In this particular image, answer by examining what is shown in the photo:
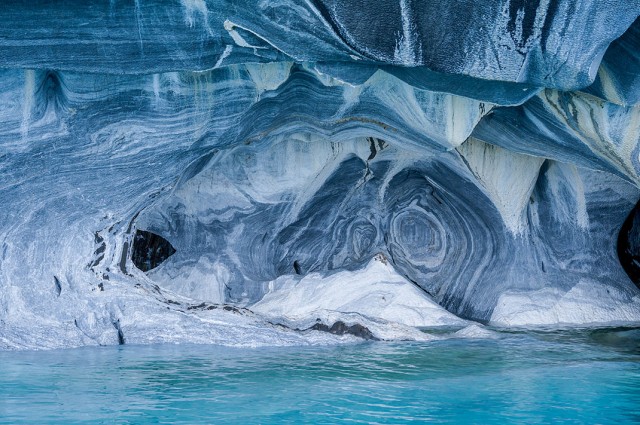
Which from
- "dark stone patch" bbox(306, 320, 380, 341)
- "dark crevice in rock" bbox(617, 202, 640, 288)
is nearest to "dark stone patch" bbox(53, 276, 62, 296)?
"dark stone patch" bbox(306, 320, 380, 341)

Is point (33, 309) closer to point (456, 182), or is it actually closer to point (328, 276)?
point (328, 276)

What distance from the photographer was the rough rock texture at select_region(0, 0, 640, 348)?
4.16 metres

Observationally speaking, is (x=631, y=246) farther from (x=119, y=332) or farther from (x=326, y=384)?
(x=119, y=332)

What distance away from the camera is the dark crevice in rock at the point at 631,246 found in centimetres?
675

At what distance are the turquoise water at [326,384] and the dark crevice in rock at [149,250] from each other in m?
1.98

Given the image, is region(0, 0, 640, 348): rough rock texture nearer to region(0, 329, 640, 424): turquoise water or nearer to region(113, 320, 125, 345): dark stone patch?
region(113, 320, 125, 345): dark stone patch

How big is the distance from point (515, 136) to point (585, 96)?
71cm

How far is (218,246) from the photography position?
21.5 ft

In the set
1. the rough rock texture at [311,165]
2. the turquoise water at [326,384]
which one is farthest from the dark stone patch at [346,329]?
the turquoise water at [326,384]

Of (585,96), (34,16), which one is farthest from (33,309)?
(585,96)

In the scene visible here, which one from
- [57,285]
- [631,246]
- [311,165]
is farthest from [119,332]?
[631,246]

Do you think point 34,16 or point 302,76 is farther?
point 302,76

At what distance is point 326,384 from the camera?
334 cm

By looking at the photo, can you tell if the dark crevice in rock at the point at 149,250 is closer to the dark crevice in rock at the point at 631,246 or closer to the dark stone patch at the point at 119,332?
→ the dark stone patch at the point at 119,332
